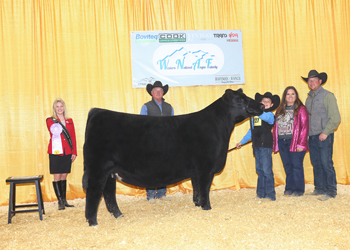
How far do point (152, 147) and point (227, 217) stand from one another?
1158mm

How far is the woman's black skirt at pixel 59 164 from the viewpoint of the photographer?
4293 mm

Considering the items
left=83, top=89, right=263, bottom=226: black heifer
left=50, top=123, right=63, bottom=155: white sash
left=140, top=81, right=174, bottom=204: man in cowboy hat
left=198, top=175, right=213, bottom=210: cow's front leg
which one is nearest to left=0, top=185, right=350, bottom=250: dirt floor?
left=198, top=175, right=213, bottom=210: cow's front leg

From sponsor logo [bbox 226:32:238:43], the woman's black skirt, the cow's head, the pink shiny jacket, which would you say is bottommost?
the woman's black skirt

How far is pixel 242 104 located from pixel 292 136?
1.17m

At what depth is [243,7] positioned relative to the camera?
18.2ft

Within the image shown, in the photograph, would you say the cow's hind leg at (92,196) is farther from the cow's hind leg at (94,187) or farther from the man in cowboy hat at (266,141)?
the man in cowboy hat at (266,141)

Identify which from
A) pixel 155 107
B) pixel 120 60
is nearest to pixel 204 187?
pixel 155 107

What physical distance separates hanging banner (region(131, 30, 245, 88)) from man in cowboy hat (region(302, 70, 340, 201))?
56.1 inches

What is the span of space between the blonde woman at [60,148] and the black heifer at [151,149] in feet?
3.84

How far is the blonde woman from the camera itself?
427 cm

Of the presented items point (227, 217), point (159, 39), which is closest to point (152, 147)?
point (227, 217)

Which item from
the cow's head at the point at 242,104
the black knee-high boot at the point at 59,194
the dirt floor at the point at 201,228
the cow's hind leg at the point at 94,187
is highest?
the cow's head at the point at 242,104

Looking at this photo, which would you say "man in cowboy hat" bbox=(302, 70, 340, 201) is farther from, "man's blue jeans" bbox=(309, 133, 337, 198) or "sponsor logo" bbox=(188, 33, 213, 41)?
"sponsor logo" bbox=(188, 33, 213, 41)

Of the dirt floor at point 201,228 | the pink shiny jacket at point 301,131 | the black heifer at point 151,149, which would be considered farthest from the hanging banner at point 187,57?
the dirt floor at point 201,228
